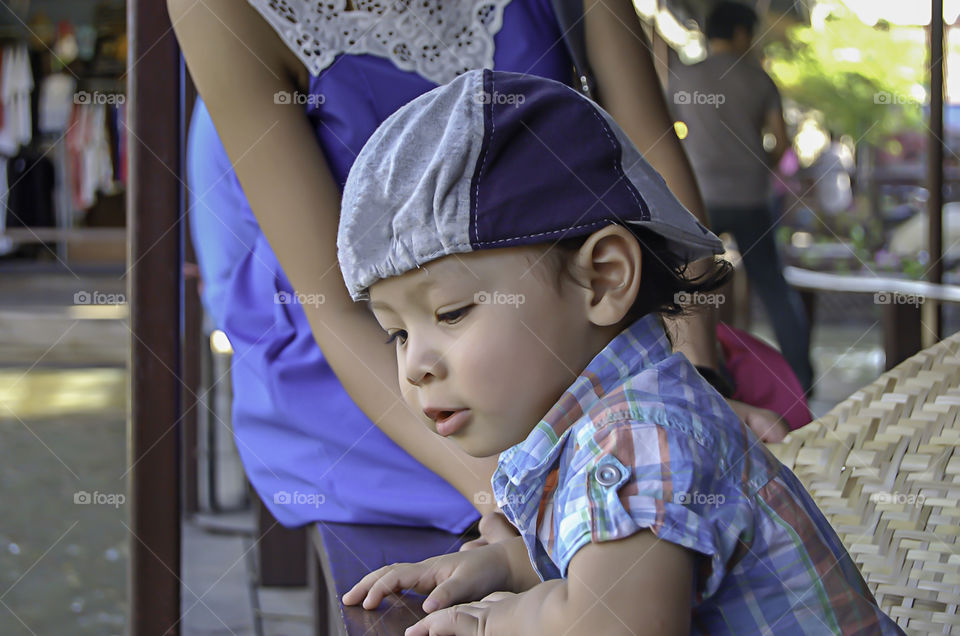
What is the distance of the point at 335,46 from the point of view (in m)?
1.35

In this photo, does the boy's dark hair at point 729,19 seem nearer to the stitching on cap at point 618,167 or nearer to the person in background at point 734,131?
the person in background at point 734,131

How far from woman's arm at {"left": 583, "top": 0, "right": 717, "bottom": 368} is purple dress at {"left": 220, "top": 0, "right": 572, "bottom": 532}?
2.1 inches

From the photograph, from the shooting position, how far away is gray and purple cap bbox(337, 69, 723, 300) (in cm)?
84

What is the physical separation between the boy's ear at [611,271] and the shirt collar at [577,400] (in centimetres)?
3

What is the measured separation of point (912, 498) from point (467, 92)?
26.7 inches

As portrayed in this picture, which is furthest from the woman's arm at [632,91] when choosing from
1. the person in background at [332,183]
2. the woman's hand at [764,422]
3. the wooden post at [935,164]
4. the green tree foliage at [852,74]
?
the green tree foliage at [852,74]

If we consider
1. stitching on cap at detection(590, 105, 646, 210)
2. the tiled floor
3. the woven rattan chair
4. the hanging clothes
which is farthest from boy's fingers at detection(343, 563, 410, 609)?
the hanging clothes

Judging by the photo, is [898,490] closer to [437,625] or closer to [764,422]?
[764,422]

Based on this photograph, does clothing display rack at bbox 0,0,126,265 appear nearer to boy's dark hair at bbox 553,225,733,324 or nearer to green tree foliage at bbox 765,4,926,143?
boy's dark hair at bbox 553,225,733,324

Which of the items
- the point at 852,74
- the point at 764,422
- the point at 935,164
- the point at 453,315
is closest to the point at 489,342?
the point at 453,315

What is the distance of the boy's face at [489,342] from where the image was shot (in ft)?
2.79

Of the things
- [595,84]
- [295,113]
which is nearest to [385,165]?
[295,113]

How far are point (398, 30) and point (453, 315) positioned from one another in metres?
0.65

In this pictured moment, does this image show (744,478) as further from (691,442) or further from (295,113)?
(295,113)
